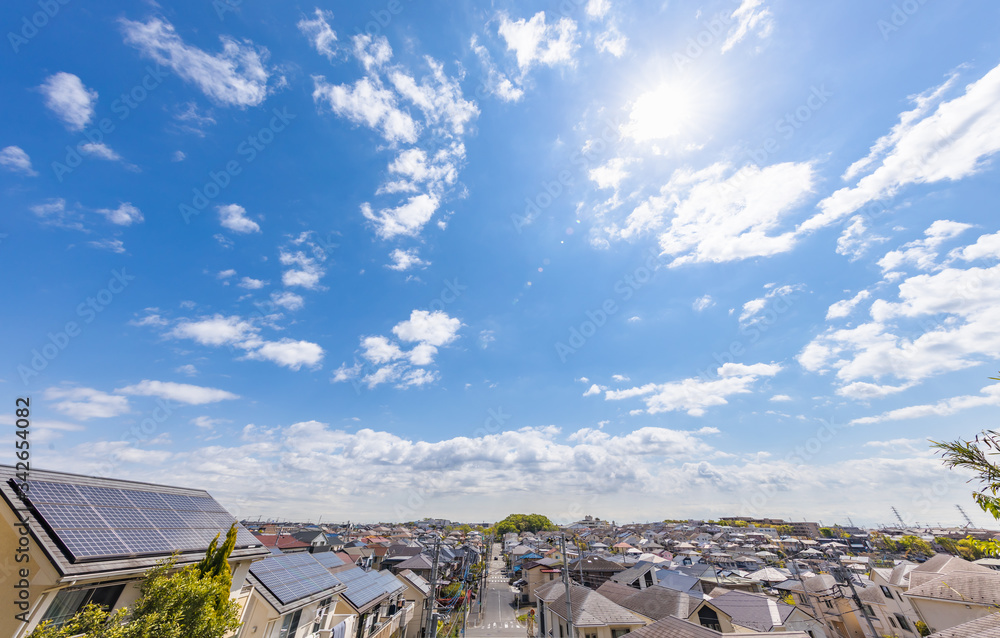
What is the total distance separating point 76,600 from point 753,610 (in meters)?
39.5

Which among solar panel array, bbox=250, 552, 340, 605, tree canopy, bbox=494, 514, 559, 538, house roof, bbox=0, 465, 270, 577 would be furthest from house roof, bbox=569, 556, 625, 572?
tree canopy, bbox=494, 514, 559, 538

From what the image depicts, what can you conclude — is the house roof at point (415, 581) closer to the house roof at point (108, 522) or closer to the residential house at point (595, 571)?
the residential house at point (595, 571)

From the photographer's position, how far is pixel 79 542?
1068 cm

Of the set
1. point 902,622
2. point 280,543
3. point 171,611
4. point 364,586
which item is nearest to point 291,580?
point 364,586

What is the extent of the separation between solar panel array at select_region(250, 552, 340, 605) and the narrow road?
21266 millimetres

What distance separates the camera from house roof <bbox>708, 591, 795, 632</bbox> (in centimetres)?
2588

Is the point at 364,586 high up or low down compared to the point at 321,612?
up

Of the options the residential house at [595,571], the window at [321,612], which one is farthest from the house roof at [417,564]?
the window at [321,612]

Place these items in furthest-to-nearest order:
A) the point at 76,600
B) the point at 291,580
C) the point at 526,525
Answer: the point at 526,525 → the point at 291,580 → the point at 76,600

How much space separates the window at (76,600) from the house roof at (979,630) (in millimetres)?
30643

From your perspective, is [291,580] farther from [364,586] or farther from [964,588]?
[964,588]

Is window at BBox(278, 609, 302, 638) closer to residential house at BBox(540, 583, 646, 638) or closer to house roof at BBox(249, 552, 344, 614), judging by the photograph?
house roof at BBox(249, 552, 344, 614)

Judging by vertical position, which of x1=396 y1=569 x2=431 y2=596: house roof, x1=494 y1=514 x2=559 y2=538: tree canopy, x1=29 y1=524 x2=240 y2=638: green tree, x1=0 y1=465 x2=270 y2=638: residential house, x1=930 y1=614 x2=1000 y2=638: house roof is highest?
x1=494 y1=514 x2=559 y2=538: tree canopy

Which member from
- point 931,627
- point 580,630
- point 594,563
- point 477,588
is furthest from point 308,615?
point 477,588
